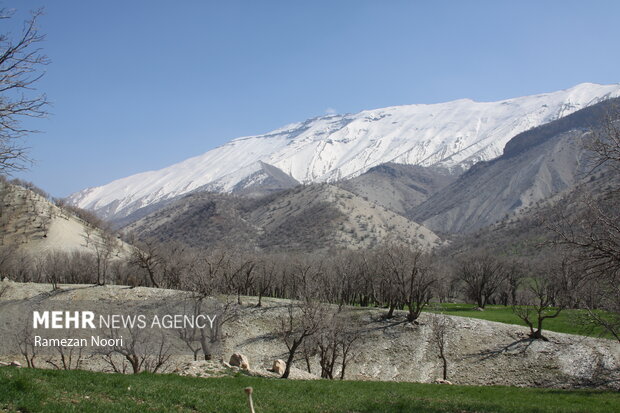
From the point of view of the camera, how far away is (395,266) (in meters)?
51.6

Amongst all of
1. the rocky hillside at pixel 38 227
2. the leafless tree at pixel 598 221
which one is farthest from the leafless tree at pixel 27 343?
the rocky hillside at pixel 38 227

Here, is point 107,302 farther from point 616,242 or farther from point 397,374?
point 616,242

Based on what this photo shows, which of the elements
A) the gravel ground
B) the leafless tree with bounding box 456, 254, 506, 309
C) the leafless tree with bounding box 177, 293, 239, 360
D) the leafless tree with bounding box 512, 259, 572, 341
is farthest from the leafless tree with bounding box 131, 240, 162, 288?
the leafless tree with bounding box 456, 254, 506, 309

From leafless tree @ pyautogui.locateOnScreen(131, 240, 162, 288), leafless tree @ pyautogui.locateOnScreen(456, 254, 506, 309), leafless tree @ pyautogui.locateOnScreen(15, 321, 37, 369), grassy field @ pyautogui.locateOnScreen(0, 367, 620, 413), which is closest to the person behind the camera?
grassy field @ pyautogui.locateOnScreen(0, 367, 620, 413)

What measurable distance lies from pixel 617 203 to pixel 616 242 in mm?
1095

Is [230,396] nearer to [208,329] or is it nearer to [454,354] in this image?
[208,329]

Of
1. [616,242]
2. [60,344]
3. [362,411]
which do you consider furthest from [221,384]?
[60,344]

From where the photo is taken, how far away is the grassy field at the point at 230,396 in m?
11.8

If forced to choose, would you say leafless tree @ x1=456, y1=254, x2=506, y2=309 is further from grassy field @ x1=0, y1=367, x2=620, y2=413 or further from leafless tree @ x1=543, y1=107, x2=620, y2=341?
leafless tree @ x1=543, y1=107, x2=620, y2=341

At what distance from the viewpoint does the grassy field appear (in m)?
11.8

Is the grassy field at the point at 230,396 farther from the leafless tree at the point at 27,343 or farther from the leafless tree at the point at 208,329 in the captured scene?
the leafless tree at the point at 208,329

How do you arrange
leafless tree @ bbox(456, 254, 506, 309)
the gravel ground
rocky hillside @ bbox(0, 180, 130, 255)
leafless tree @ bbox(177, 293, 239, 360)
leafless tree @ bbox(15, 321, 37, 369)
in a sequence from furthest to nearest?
rocky hillside @ bbox(0, 180, 130, 255)
leafless tree @ bbox(456, 254, 506, 309)
leafless tree @ bbox(177, 293, 239, 360)
the gravel ground
leafless tree @ bbox(15, 321, 37, 369)

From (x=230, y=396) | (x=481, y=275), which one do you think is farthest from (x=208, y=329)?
(x=481, y=275)

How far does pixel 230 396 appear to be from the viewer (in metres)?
15.9
